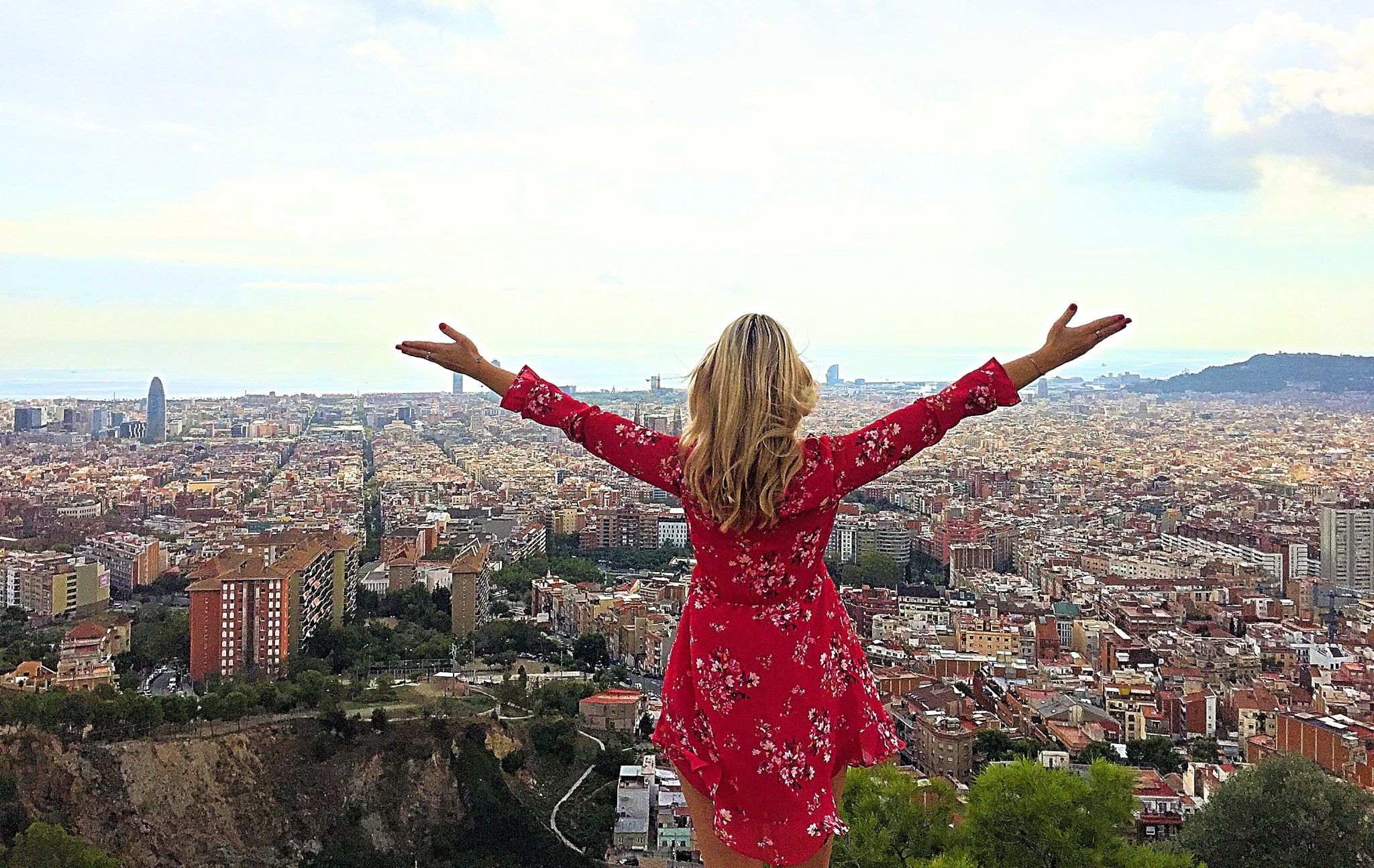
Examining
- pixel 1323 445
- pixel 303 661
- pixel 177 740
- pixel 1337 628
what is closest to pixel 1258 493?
pixel 1323 445

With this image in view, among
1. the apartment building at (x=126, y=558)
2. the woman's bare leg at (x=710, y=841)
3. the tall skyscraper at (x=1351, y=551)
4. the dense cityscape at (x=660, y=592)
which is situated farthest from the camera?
the tall skyscraper at (x=1351, y=551)

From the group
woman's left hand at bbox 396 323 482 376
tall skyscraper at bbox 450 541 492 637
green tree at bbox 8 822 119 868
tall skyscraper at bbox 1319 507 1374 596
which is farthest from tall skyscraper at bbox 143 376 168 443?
woman's left hand at bbox 396 323 482 376

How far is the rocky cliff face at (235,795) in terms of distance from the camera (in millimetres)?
6672

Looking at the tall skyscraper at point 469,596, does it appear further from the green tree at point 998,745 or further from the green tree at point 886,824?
the green tree at point 886,824

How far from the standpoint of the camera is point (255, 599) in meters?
9.38

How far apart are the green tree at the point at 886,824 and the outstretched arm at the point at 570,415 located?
2360 mm

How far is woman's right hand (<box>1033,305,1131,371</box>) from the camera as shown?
0.85m

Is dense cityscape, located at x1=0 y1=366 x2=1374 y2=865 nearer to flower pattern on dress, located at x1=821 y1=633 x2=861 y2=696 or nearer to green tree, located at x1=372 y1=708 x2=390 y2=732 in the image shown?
green tree, located at x1=372 y1=708 x2=390 y2=732

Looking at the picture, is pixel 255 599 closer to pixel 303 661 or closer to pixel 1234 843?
pixel 303 661

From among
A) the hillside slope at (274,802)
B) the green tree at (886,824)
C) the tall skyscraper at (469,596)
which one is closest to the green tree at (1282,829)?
the green tree at (886,824)

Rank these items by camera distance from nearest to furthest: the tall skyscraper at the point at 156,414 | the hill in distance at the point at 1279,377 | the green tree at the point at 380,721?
the green tree at the point at 380,721
the hill in distance at the point at 1279,377
the tall skyscraper at the point at 156,414

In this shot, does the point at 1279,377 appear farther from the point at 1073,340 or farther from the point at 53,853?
the point at 1073,340

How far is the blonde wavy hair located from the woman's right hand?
0.19 m

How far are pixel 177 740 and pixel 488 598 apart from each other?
472 cm
